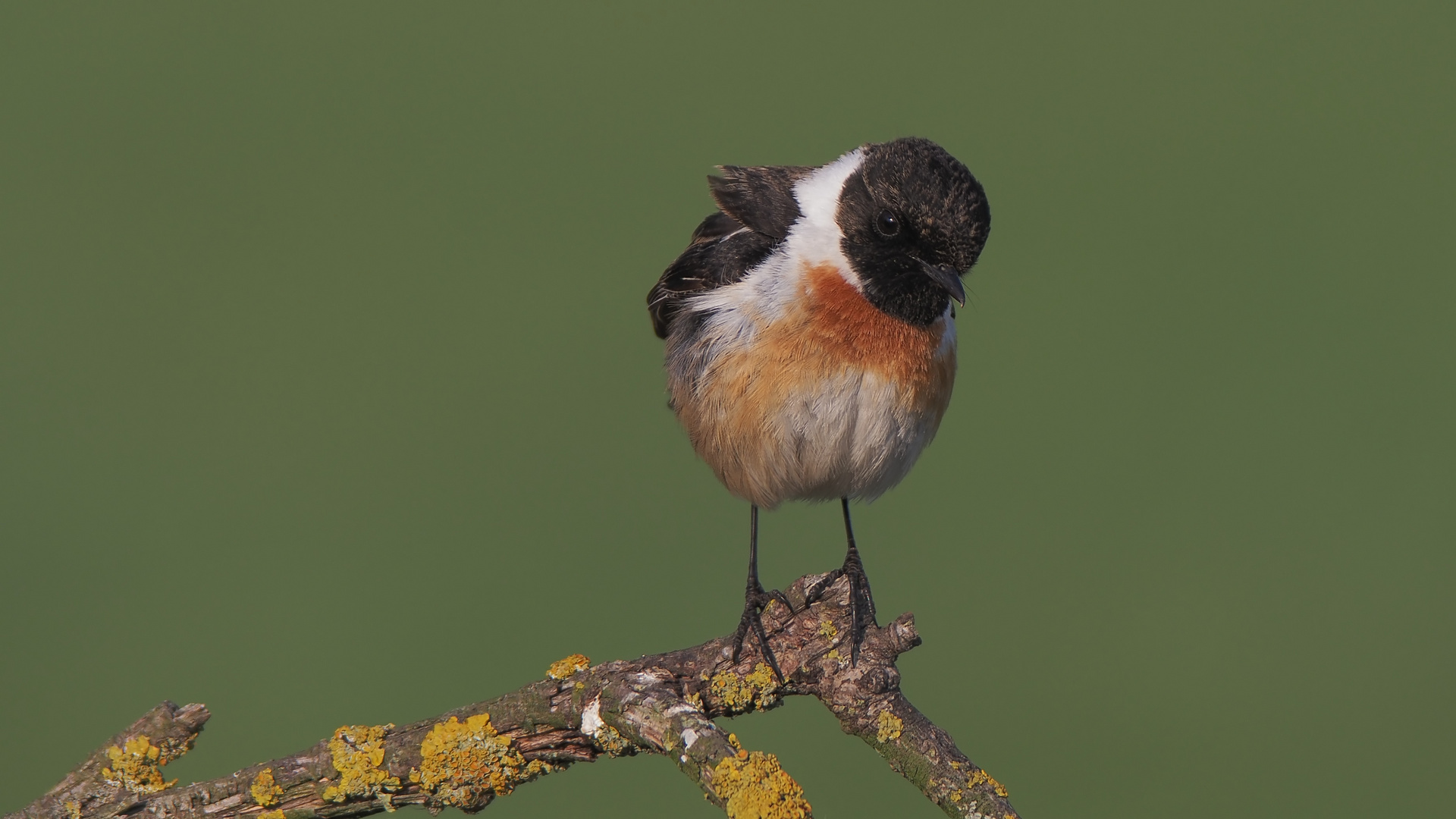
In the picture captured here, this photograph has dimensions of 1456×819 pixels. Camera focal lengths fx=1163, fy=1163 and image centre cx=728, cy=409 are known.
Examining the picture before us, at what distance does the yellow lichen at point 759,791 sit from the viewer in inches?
94.3

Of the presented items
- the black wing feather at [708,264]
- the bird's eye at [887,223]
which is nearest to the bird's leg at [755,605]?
the black wing feather at [708,264]

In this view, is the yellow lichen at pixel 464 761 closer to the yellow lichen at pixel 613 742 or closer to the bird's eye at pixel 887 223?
the yellow lichen at pixel 613 742

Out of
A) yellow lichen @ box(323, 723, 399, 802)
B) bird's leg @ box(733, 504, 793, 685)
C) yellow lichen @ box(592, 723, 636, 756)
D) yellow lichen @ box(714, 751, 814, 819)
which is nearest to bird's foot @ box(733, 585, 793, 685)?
bird's leg @ box(733, 504, 793, 685)

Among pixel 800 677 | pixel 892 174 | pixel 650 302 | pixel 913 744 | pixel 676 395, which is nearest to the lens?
pixel 913 744

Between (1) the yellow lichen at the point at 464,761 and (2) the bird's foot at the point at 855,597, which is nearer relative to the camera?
(1) the yellow lichen at the point at 464,761

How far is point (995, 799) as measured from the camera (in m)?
2.71

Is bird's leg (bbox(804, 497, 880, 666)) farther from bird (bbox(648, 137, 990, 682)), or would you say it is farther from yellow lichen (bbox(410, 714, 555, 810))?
yellow lichen (bbox(410, 714, 555, 810))

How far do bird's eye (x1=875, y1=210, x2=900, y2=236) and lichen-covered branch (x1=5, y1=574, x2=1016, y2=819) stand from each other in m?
1.17

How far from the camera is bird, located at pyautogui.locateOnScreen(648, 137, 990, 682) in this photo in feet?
11.1

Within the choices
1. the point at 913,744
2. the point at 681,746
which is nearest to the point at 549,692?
the point at 681,746

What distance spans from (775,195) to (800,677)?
1.65 metres

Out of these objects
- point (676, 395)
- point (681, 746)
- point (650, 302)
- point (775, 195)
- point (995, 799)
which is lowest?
point (995, 799)

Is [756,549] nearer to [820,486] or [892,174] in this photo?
[820,486]

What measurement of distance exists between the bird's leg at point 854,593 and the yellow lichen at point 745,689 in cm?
23
